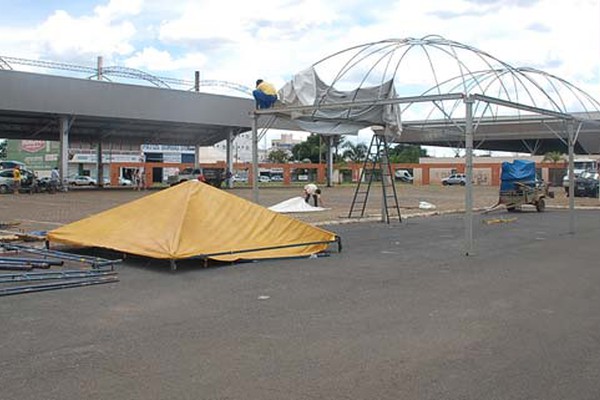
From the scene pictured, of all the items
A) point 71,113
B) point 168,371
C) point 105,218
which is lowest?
point 168,371

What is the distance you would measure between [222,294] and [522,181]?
1900cm

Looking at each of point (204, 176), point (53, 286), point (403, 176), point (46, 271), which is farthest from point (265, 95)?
point (403, 176)

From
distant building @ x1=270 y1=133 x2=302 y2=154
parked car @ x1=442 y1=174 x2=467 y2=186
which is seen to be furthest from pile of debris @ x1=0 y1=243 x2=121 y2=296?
distant building @ x1=270 y1=133 x2=302 y2=154

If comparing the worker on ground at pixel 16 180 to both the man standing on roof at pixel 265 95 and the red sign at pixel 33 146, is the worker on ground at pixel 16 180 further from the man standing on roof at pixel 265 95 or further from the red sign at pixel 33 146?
the red sign at pixel 33 146

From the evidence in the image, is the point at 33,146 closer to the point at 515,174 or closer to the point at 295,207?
the point at 295,207

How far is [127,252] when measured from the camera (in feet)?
32.9

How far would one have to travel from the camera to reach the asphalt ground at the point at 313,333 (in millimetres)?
4578

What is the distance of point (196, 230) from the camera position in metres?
10.1

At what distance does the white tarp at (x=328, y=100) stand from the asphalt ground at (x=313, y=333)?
5592 mm

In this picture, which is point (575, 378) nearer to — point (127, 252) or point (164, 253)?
point (164, 253)

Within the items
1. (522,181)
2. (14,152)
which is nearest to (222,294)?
(522,181)

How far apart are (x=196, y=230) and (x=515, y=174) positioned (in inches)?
684

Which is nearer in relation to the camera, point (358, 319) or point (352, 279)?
point (358, 319)

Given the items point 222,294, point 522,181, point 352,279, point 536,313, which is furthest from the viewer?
point 522,181
